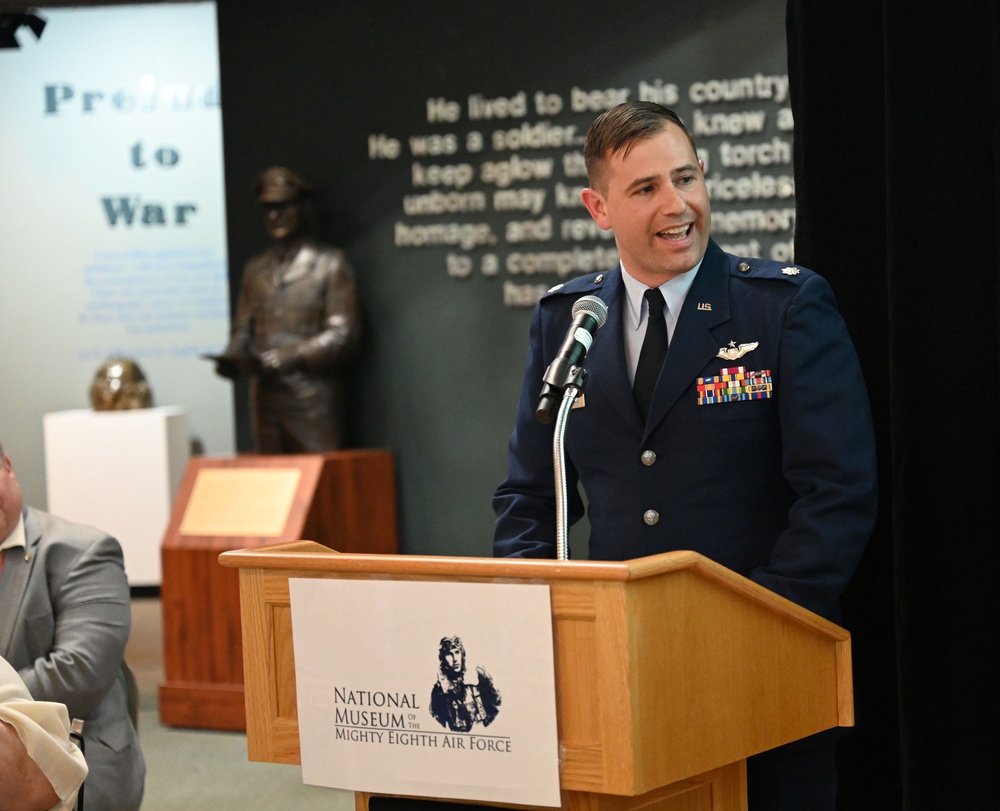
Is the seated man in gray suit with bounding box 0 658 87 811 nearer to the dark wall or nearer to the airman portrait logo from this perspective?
the airman portrait logo

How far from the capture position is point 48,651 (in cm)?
294

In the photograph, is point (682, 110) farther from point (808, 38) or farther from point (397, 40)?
point (808, 38)

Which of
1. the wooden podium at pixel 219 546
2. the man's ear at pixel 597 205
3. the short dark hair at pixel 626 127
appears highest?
the short dark hair at pixel 626 127

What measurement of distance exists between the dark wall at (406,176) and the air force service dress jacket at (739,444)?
366 cm

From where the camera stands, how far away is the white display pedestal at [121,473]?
791 centimetres

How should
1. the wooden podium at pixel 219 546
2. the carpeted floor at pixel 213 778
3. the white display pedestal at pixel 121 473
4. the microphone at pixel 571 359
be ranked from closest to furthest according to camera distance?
the microphone at pixel 571 359 → the carpeted floor at pixel 213 778 → the wooden podium at pixel 219 546 → the white display pedestal at pixel 121 473

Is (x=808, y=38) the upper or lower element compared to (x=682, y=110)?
lower

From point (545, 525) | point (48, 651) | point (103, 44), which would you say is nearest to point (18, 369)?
point (103, 44)

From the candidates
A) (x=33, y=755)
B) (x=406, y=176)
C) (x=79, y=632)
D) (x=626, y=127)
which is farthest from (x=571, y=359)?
(x=406, y=176)

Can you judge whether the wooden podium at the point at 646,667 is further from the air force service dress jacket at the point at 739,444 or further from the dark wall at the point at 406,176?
the dark wall at the point at 406,176

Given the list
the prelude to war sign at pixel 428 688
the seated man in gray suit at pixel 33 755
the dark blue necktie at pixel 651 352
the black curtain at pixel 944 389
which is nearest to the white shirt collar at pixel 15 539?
the seated man in gray suit at pixel 33 755

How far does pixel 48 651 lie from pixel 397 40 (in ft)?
12.6

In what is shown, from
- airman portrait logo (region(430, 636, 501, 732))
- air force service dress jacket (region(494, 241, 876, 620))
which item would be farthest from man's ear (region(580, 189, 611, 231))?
airman portrait logo (region(430, 636, 501, 732))

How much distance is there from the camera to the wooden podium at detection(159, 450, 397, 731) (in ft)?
17.5
